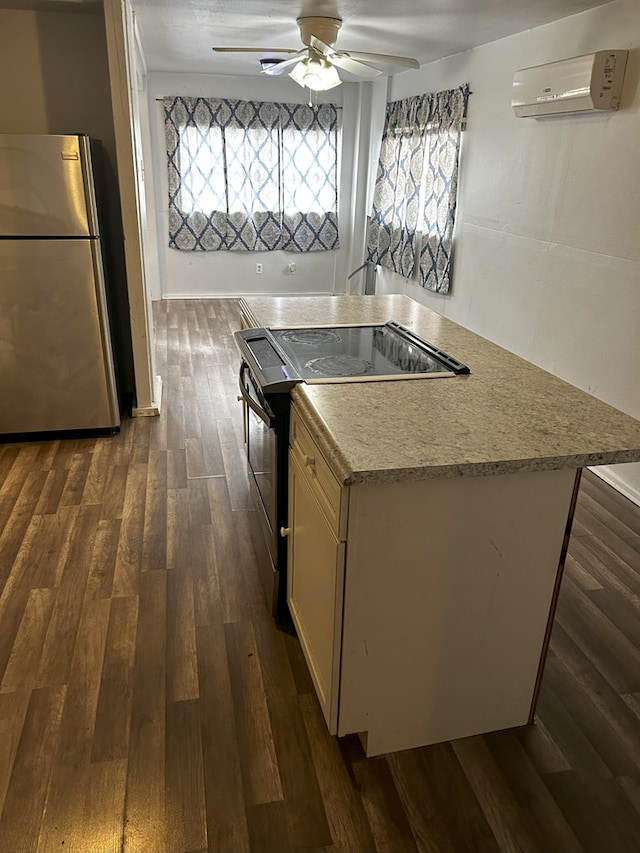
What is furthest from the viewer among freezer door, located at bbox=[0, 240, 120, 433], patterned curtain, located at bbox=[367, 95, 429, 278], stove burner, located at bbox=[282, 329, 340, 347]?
patterned curtain, located at bbox=[367, 95, 429, 278]

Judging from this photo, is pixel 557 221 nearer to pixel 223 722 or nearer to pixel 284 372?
pixel 284 372

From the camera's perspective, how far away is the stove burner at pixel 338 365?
2.03 metres

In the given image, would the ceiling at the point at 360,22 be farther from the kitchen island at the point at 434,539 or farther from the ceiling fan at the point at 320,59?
the kitchen island at the point at 434,539

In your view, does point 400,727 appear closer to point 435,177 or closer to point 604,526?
point 604,526

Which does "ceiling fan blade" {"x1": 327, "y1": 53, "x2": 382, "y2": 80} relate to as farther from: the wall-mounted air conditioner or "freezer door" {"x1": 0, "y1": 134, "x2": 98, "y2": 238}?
"freezer door" {"x1": 0, "y1": 134, "x2": 98, "y2": 238}

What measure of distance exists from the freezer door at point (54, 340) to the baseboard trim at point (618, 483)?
2.70 m

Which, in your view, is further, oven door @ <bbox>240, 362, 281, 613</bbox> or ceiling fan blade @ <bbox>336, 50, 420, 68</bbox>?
ceiling fan blade @ <bbox>336, 50, 420, 68</bbox>

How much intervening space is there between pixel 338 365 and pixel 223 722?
1122mm

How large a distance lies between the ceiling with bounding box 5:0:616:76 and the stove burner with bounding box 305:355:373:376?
234cm

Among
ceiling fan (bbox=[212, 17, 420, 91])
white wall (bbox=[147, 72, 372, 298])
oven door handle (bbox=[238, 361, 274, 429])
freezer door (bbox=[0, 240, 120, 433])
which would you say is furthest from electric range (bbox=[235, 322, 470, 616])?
white wall (bbox=[147, 72, 372, 298])

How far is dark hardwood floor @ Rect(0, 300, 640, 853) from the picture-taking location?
157 centimetres

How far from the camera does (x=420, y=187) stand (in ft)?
18.6

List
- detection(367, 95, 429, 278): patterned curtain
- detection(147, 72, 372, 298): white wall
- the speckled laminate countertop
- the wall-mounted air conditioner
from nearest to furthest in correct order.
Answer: the speckled laminate countertop, the wall-mounted air conditioner, detection(367, 95, 429, 278): patterned curtain, detection(147, 72, 372, 298): white wall

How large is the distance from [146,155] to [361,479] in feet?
20.6
